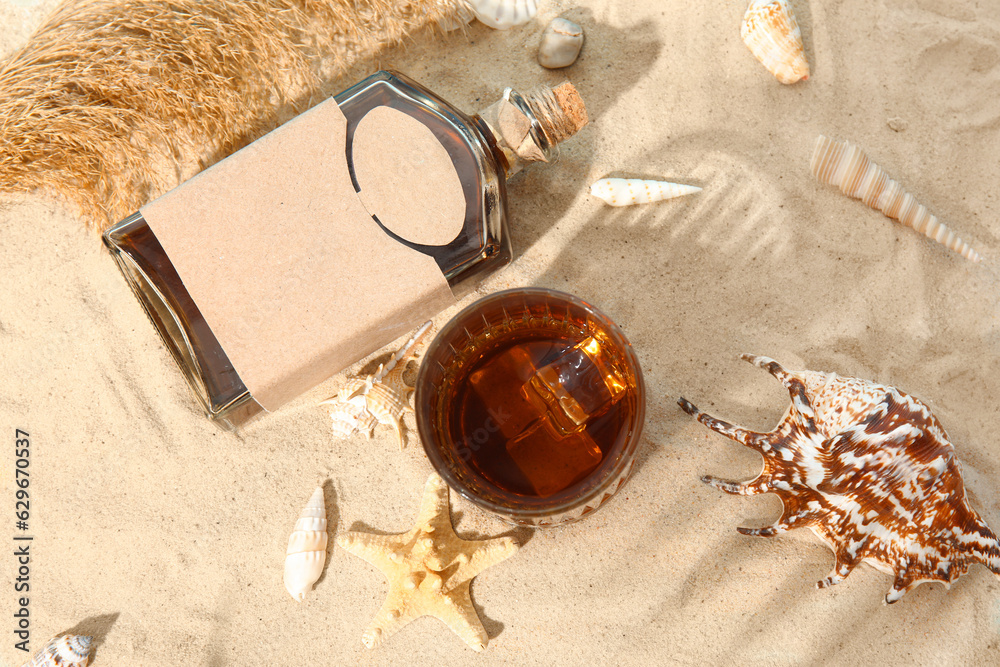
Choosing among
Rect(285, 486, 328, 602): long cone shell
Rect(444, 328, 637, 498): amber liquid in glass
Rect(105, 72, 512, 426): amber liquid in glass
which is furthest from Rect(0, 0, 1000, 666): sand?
Rect(444, 328, 637, 498): amber liquid in glass

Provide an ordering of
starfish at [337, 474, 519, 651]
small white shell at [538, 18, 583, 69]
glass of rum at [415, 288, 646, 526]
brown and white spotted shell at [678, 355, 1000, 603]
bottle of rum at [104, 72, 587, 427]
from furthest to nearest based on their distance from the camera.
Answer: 1. small white shell at [538, 18, 583, 69]
2. starfish at [337, 474, 519, 651]
3. brown and white spotted shell at [678, 355, 1000, 603]
4. bottle of rum at [104, 72, 587, 427]
5. glass of rum at [415, 288, 646, 526]

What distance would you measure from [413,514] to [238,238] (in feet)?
2.73

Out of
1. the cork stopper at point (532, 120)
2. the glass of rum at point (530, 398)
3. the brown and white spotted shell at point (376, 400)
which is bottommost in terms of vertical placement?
the brown and white spotted shell at point (376, 400)

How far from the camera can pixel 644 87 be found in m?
1.67

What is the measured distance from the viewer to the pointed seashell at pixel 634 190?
1.60m

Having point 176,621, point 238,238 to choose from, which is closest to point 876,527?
point 238,238

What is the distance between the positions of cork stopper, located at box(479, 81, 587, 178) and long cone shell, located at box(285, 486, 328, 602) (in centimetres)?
103

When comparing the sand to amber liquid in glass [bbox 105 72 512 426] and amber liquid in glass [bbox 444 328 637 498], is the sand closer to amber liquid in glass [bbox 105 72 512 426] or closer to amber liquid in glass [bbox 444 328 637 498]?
amber liquid in glass [bbox 105 72 512 426]

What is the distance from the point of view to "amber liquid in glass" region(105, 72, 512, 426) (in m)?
1.26

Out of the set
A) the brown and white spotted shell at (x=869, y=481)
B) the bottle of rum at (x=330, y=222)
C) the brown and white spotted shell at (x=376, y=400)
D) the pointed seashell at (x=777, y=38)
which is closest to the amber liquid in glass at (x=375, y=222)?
the bottle of rum at (x=330, y=222)

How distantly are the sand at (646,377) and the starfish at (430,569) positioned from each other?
64 millimetres

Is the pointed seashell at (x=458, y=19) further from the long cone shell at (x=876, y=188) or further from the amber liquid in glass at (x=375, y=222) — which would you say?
the long cone shell at (x=876, y=188)

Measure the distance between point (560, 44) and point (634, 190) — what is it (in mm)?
443

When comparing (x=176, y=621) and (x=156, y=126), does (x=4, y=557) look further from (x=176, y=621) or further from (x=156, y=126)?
(x=156, y=126)
